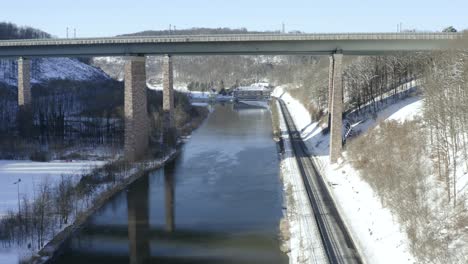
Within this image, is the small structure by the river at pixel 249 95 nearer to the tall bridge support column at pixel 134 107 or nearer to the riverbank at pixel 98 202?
the riverbank at pixel 98 202

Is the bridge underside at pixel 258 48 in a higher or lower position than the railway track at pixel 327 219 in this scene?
higher

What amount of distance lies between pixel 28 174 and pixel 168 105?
17410mm

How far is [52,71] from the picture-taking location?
354 feet

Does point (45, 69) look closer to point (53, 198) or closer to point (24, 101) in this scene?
point (24, 101)

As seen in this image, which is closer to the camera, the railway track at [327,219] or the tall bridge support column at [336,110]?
the railway track at [327,219]

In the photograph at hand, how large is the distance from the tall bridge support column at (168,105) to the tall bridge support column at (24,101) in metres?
14.6

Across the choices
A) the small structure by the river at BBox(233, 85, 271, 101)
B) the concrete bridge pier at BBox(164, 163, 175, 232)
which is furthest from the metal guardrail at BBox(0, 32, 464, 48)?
the small structure by the river at BBox(233, 85, 271, 101)

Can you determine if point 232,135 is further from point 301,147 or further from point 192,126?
point 301,147

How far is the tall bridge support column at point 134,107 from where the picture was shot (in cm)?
4072

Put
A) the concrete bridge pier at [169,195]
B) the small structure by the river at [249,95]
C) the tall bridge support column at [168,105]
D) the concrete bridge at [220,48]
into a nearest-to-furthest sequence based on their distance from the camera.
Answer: the concrete bridge pier at [169,195]
the concrete bridge at [220,48]
the tall bridge support column at [168,105]
the small structure by the river at [249,95]

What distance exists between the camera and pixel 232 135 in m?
59.2

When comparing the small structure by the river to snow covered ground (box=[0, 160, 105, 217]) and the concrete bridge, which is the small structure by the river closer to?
the concrete bridge

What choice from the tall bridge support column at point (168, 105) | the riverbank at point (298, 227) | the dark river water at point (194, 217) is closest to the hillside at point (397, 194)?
the riverbank at point (298, 227)

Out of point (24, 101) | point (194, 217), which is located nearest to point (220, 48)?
point (194, 217)
